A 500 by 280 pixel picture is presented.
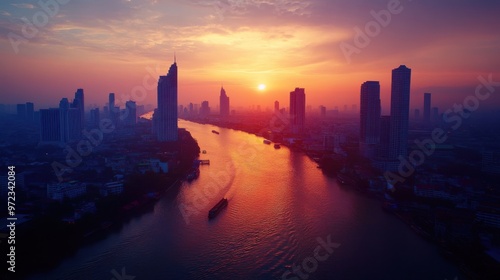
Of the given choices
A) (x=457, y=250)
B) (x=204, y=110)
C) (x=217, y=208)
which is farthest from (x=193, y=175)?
(x=204, y=110)

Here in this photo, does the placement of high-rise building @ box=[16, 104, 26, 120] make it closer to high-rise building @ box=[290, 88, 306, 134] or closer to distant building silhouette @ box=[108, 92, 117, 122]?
distant building silhouette @ box=[108, 92, 117, 122]

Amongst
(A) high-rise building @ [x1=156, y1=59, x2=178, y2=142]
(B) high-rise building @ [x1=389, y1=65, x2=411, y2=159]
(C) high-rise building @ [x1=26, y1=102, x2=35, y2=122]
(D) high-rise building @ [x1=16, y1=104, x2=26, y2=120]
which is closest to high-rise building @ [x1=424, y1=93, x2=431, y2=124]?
(B) high-rise building @ [x1=389, y1=65, x2=411, y2=159]

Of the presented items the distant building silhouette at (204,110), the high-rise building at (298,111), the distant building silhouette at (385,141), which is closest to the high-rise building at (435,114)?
the high-rise building at (298,111)

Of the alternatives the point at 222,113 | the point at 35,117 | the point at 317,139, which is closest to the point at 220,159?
the point at 317,139

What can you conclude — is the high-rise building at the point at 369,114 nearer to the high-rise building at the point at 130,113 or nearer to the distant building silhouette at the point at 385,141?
the distant building silhouette at the point at 385,141
